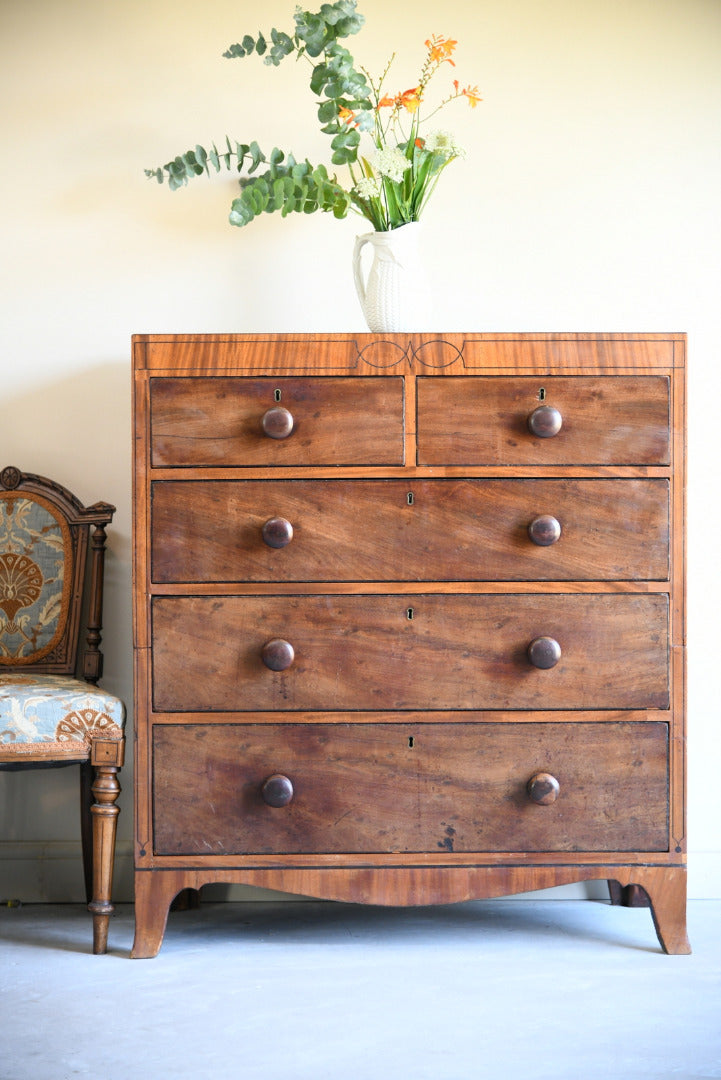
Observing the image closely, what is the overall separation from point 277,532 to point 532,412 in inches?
23.1

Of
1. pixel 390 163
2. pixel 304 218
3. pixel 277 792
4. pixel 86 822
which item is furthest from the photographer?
pixel 304 218

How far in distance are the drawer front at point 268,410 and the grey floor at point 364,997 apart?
3.39 ft

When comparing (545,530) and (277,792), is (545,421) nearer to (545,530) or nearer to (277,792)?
(545,530)

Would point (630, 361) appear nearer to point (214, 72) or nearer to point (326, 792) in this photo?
point (326, 792)

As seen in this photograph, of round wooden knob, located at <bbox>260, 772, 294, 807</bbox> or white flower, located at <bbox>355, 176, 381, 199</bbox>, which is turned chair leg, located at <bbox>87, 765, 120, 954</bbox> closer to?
round wooden knob, located at <bbox>260, 772, 294, 807</bbox>

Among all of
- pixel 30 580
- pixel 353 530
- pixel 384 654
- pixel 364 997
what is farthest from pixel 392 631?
pixel 30 580

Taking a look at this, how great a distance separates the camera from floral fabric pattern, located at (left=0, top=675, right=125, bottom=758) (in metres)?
2.04

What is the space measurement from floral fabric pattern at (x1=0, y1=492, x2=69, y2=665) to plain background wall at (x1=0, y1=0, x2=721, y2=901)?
0.18 meters

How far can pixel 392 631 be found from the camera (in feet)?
6.72

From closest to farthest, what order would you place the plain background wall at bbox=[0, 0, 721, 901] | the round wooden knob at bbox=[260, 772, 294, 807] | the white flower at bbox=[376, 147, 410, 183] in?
the round wooden knob at bbox=[260, 772, 294, 807]
the white flower at bbox=[376, 147, 410, 183]
the plain background wall at bbox=[0, 0, 721, 901]

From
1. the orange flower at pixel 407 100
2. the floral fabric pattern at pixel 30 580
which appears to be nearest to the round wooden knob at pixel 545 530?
the orange flower at pixel 407 100

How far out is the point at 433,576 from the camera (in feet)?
6.72

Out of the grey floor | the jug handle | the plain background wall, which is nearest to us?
the grey floor

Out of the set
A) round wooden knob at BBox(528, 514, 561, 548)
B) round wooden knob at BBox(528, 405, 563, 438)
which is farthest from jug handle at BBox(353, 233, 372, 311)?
round wooden knob at BBox(528, 514, 561, 548)
